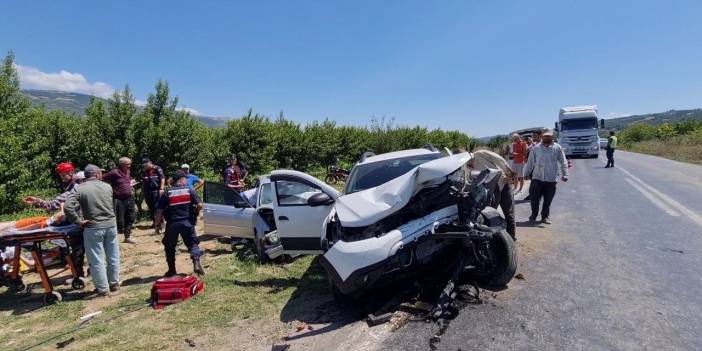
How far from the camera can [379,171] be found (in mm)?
5969

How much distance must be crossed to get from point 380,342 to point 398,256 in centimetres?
81

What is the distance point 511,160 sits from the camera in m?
10.8

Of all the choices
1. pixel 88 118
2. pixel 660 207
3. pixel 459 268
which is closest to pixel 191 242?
pixel 459 268

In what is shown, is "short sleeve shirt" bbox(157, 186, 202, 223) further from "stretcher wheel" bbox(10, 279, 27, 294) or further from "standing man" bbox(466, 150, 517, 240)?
"standing man" bbox(466, 150, 517, 240)

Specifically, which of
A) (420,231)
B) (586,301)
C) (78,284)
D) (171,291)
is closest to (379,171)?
(420,231)

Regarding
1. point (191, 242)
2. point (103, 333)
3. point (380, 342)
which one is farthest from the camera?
point (191, 242)

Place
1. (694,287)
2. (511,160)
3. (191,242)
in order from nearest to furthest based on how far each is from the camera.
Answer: (694,287), (191,242), (511,160)

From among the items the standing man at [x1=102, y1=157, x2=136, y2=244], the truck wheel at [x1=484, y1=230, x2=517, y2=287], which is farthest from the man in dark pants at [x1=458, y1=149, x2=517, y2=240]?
the standing man at [x1=102, y1=157, x2=136, y2=244]

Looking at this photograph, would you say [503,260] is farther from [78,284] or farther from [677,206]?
[677,206]

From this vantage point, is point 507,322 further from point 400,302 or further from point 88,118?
point 88,118

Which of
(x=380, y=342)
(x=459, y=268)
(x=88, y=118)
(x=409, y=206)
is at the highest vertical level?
(x=88, y=118)

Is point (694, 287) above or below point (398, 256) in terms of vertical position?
below

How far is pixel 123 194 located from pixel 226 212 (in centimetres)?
299

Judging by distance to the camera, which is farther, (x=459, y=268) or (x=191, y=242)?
(x=191, y=242)
